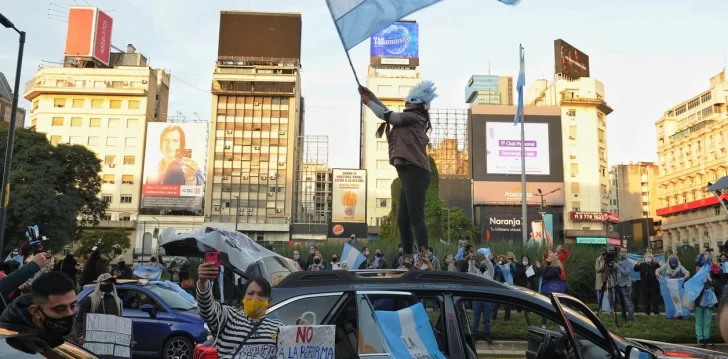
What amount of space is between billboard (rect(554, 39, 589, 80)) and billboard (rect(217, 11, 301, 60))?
39.7m

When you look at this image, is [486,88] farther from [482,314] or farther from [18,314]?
[18,314]

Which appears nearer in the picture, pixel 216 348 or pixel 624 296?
pixel 216 348

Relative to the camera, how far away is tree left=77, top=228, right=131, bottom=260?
7281 cm

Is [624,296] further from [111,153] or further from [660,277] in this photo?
[111,153]

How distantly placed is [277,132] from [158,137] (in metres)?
17.4

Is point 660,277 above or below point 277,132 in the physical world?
below

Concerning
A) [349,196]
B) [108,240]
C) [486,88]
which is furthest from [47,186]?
[486,88]

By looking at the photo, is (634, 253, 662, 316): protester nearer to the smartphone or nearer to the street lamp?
the street lamp

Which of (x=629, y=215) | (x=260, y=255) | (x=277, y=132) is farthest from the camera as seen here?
(x=629, y=215)

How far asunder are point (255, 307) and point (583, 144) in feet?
A: 314

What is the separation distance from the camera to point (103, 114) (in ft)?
298

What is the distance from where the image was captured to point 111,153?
8950 centimetres

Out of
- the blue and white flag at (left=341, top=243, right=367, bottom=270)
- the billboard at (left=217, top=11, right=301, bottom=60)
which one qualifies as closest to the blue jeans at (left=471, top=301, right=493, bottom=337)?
the blue and white flag at (left=341, top=243, right=367, bottom=270)

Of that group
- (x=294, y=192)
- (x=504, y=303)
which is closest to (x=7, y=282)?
(x=504, y=303)
